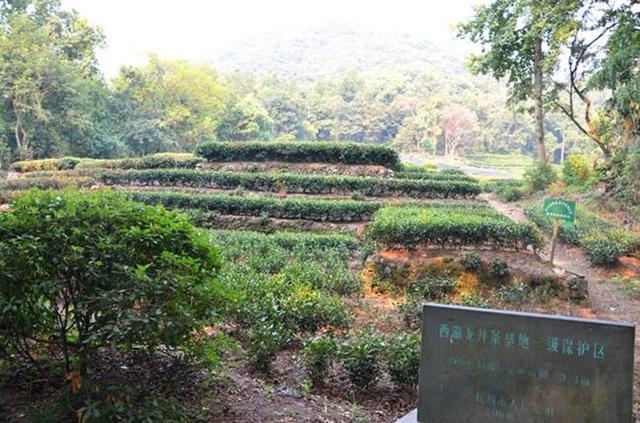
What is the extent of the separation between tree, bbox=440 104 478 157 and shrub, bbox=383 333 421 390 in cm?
6201

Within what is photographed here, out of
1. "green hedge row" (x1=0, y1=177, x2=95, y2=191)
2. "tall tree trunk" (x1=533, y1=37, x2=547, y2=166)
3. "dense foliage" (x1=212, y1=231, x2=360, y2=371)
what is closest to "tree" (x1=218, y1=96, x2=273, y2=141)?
"green hedge row" (x1=0, y1=177, x2=95, y2=191)

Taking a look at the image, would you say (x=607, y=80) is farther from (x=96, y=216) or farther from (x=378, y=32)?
(x=378, y=32)

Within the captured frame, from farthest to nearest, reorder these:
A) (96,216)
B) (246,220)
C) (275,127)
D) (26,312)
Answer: (275,127), (246,220), (96,216), (26,312)

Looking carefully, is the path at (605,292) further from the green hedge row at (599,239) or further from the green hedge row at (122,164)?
the green hedge row at (122,164)

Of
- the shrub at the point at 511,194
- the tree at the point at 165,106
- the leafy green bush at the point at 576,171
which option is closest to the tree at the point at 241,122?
the tree at the point at 165,106

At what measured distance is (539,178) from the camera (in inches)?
972

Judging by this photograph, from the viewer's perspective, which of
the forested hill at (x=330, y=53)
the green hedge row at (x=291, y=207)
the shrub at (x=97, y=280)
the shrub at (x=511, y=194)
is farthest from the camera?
the forested hill at (x=330, y=53)

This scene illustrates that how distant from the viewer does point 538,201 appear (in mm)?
23094

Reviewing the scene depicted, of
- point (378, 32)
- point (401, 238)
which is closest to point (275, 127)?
point (401, 238)

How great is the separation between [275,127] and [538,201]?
167 ft

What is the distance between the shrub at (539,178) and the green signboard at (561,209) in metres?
15.8

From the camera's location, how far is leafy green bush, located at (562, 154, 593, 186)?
75.2ft

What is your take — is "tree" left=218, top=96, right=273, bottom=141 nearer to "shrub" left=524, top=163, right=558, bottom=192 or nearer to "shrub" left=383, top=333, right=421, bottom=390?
"shrub" left=524, top=163, right=558, bottom=192

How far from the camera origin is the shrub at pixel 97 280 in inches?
136
